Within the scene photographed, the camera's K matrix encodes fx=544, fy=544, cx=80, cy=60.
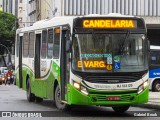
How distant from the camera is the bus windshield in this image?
15.4 m

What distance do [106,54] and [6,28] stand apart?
9197cm

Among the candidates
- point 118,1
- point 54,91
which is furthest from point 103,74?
point 118,1

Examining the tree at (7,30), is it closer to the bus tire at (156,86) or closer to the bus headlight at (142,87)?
the bus tire at (156,86)

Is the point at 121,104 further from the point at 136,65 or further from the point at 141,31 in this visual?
the point at 141,31

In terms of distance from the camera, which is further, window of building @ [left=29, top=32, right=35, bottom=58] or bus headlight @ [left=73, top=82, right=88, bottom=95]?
window of building @ [left=29, top=32, right=35, bottom=58]

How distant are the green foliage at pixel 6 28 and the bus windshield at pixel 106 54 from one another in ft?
293

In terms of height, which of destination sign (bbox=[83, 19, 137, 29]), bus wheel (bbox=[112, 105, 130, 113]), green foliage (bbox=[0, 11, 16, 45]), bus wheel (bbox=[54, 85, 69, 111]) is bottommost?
bus wheel (bbox=[112, 105, 130, 113])

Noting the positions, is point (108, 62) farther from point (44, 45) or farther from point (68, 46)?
point (44, 45)

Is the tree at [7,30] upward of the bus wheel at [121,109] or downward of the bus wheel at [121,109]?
upward

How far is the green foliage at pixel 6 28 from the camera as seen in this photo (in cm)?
10506

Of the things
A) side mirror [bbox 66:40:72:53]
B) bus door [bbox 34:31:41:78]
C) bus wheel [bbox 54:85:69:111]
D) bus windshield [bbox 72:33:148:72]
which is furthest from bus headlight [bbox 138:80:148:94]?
bus door [bbox 34:31:41:78]

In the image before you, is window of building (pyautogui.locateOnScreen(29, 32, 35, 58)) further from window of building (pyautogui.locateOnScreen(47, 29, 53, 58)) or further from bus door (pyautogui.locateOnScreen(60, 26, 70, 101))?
bus door (pyautogui.locateOnScreen(60, 26, 70, 101))

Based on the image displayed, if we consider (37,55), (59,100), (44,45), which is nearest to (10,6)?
(37,55)

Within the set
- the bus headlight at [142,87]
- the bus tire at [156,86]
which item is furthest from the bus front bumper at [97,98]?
the bus tire at [156,86]
